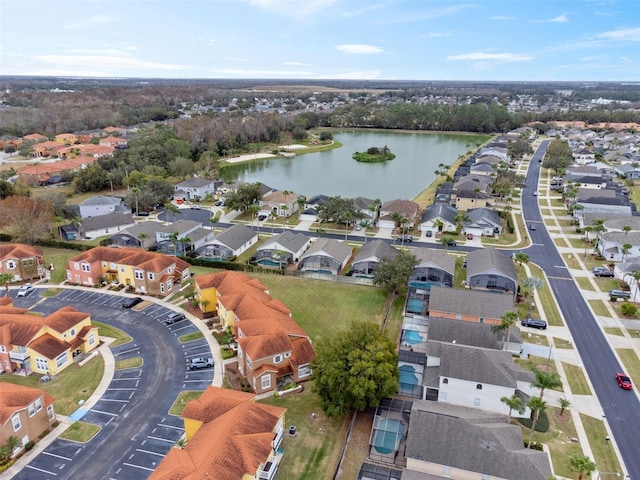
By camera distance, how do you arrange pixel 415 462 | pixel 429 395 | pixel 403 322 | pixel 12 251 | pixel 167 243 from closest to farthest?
pixel 415 462, pixel 429 395, pixel 403 322, pixel 12 251, pixel 167 243

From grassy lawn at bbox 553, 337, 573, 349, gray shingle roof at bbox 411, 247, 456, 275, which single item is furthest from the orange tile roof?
grassy lawn at bbox 553, 337, 573, 349

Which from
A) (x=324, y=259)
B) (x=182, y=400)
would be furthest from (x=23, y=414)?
(x=324, y=259)

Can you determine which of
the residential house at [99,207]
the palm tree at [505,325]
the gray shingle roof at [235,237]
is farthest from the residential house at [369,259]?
the residential house at [99,207]

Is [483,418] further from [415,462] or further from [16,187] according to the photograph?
[16,187]

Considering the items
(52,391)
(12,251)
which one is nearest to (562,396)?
(52,391)

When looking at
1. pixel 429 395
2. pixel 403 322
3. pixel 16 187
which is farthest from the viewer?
pixel 16 187

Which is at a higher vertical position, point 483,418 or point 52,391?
point 483,418

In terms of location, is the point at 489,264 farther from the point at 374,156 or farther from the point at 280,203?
the point at 374,156
